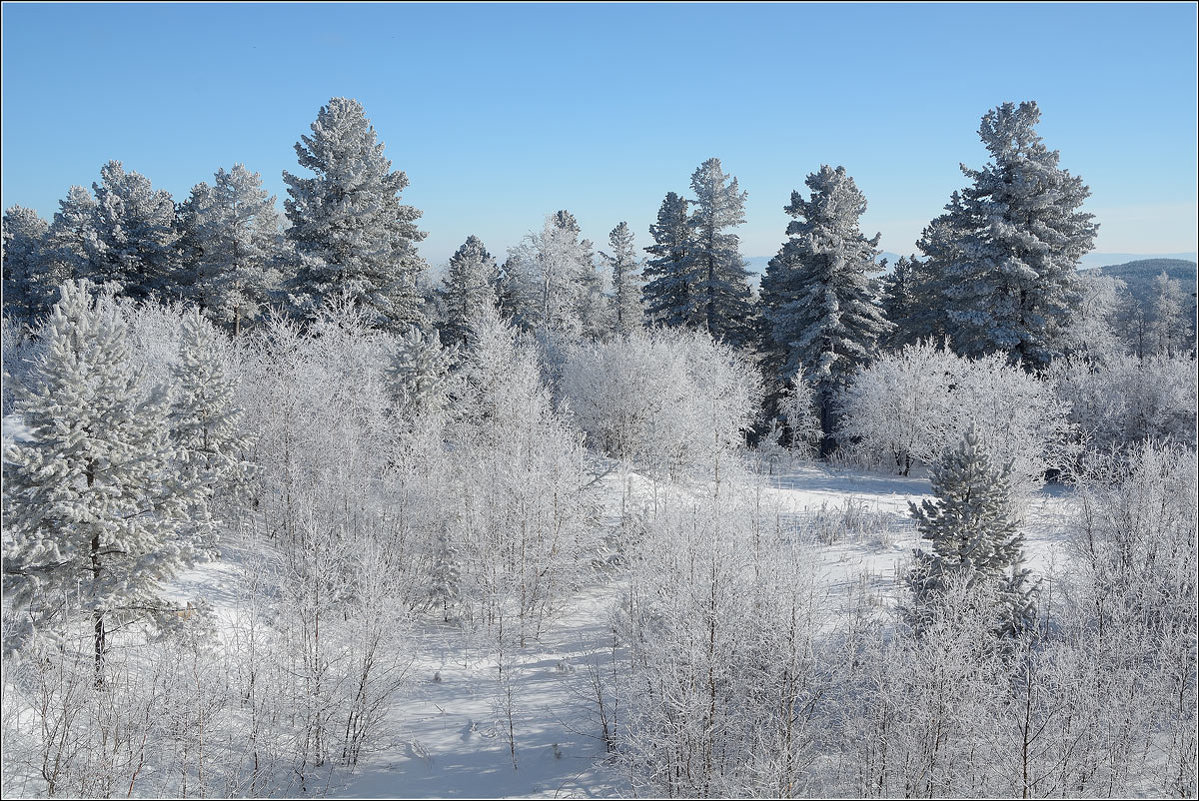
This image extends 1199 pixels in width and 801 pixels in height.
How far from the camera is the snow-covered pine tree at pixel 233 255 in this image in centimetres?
3797

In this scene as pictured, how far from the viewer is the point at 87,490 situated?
40.9 ft

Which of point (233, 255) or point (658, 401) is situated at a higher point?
point (233, 255)

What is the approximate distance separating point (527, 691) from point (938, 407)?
22.6 m

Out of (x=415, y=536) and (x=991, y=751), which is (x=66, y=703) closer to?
(x=415, y=536)

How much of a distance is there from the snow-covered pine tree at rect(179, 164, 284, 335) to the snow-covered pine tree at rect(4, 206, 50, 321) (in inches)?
368

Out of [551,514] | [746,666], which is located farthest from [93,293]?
[746,666]

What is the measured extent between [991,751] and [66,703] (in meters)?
13.8

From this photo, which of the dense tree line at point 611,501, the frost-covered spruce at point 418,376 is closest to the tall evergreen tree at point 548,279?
the dense tree line at point 611,501

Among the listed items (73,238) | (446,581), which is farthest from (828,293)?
(73,238)

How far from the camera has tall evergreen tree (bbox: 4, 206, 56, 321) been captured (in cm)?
4222

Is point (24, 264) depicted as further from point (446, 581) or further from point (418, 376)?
point (446, 581)

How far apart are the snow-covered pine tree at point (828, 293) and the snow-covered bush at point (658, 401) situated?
371 cm

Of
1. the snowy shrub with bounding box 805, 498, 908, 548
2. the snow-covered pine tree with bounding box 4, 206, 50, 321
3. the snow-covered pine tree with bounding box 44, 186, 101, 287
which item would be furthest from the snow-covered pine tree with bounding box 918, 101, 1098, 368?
the snow-covered pine tree with bounding box 4, 206, 50, 321

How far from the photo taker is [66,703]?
37.1 ft
